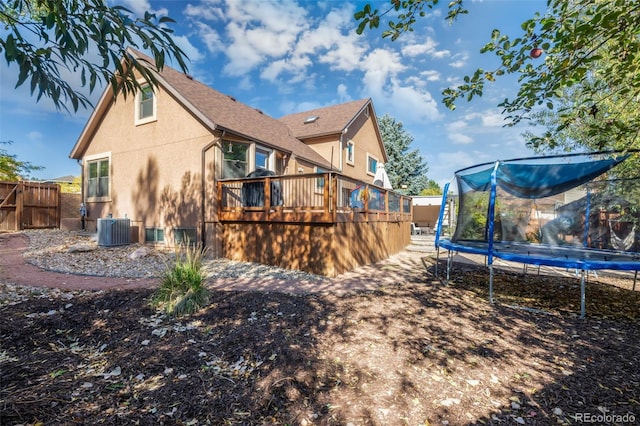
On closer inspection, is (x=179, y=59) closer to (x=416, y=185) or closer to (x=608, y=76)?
(x=608, y=76)

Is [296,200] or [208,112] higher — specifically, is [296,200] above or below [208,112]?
below

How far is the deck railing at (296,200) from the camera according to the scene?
6.54 m

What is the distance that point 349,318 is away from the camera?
3.93 metres

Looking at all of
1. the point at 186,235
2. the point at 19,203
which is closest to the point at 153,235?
the point at 186,235

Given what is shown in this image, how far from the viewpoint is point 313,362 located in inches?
111

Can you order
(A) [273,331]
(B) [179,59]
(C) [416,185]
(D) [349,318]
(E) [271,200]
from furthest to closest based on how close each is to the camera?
(C) [416,185] < (E) [271,200] < (D) [349,318] < (A) [273,331] < (B) [179,59]

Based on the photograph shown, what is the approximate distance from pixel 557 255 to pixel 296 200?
5617 mm

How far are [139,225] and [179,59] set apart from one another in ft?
34.3

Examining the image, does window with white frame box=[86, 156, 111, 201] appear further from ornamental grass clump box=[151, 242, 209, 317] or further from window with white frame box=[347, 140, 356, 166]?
window with white frame box=[347, 140, 356, 166]

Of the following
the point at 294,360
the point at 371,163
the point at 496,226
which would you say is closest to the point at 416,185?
the point at 371,163

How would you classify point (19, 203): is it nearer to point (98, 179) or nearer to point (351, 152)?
point (98, 179)

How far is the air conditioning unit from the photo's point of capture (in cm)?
909

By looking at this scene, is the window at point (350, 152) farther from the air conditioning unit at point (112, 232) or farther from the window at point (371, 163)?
the air conditioning unit at point (112, 232)

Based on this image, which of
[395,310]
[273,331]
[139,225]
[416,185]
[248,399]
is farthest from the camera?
[416,185]
